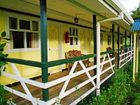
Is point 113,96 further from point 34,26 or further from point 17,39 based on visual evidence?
point 34,26

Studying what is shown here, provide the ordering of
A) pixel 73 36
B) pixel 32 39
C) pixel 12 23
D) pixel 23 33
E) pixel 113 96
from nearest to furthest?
1. pixel 113 96
2. pixel 12 23
3. pixel 23 33
4. pixel 32 39
5. pixel 73 36

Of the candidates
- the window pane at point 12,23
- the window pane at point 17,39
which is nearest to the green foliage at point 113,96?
the window pane at point 17,39

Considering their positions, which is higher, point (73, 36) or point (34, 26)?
point (34, 26)

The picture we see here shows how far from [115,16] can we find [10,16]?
11.9ft

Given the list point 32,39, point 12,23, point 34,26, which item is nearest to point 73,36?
point 34,26

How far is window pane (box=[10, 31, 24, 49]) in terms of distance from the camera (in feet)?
22.3

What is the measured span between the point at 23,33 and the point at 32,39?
2.01 feet

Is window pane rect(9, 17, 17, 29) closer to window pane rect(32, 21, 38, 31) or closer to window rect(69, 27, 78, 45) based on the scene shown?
window pane rect(32, 21, 38, 31)

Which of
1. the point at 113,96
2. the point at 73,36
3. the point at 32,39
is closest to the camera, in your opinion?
the point at 113,96

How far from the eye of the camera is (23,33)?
723 centimetres

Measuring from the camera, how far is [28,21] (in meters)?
7.45

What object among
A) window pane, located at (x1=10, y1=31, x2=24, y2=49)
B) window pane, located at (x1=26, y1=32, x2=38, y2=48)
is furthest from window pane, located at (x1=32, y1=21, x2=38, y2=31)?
window pane, located at (x1=10, y1=31, x2=24, y2=49)

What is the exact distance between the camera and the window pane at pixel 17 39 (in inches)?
268

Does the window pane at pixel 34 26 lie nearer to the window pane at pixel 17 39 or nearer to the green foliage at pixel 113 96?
the window pane at pixel 17 39
